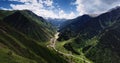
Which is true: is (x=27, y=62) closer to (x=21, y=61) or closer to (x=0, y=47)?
(x=21, y=61)

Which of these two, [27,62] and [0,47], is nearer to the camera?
[27,62]

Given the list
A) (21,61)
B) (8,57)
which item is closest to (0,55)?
(8,57)

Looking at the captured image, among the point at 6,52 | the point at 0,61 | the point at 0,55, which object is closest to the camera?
the point at 0,61

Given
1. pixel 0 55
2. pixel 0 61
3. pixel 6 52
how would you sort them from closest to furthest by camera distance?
pixel 0 61
pixel 0 55
pixel 6 52

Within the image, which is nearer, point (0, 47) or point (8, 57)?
point (8, 57)

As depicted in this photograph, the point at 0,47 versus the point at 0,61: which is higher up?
the point at 0,47

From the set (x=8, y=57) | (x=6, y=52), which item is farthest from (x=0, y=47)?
(x=8, y=57)

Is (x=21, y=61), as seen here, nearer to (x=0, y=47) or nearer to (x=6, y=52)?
(x=6, y=52)

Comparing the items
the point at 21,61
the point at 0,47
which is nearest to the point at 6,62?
the point at 21,61

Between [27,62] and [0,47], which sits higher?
[0,47]
